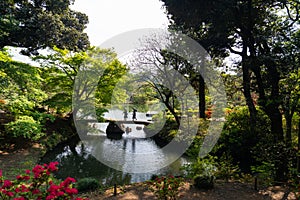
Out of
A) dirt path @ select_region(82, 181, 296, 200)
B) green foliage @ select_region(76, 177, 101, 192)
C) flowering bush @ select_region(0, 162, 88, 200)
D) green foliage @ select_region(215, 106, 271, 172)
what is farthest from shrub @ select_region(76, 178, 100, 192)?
green foliage @ select_region(215, 106, 271, 172)

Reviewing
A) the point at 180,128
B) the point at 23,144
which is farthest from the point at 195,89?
the point at 23,144

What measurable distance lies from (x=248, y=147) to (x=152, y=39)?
602 centimetres

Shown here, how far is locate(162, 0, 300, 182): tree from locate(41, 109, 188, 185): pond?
314cm

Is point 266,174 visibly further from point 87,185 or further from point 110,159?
point 110,159

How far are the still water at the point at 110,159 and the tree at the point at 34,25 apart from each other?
16.3ft

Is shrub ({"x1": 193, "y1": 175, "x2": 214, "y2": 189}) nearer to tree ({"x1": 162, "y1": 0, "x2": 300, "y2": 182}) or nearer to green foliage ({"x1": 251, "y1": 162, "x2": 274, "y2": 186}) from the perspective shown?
green foliage ({"x1": 251, "y1": 162, "x2": 274, "y2": 186})

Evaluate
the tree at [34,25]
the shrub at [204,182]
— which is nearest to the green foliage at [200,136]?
the shrub at [204,182]

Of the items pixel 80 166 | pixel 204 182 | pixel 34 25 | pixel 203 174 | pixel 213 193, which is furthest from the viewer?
pixel 34 25

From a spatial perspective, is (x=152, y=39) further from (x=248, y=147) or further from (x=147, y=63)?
(x=248, y=147)

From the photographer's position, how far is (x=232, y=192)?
402 cm

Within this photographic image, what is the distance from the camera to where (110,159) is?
7.73 metres

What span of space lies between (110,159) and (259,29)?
6204mm

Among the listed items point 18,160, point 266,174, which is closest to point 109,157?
point 18,160

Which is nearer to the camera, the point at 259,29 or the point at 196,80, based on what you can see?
the point at 259,29
